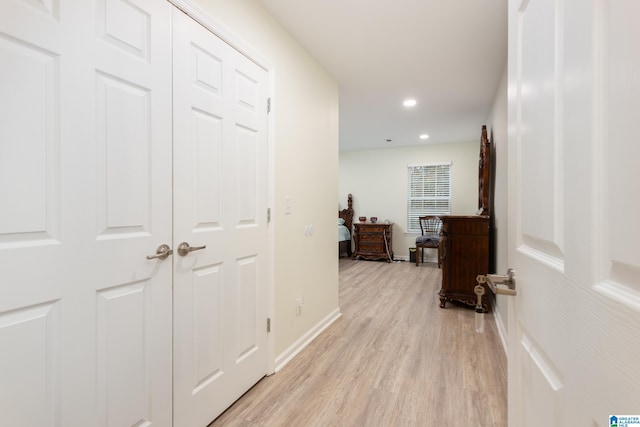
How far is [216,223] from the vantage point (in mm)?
1688

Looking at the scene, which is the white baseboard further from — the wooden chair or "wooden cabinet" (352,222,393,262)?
"wooden cabinet" (352,222,393,262)

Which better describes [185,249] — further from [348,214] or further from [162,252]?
[348,214]

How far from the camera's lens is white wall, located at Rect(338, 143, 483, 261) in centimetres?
621

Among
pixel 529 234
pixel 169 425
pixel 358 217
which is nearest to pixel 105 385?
pixel 169 425

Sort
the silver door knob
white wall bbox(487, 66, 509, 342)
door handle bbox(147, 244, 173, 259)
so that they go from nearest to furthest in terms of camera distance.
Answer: door handle bbox(147, 244, 173, 259) → the silver door knob → white wall bbox(487, 66, 509, 342)

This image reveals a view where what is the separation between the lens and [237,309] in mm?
1835

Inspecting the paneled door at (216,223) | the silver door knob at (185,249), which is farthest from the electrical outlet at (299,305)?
the silver door knob at (185,249)

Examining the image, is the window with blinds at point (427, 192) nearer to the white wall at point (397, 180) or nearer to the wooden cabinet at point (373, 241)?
the white wall at point (397, 180)

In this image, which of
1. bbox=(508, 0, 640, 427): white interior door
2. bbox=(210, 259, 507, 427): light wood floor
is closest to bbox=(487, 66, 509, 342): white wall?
bbox=(210, 259, 507, 427): light wood floor

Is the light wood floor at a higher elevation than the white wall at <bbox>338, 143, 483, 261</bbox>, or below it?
below

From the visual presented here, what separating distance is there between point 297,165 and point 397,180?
15.4 feet

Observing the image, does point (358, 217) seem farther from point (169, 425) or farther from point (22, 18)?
point (22, 18)

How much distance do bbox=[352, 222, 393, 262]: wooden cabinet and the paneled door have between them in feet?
15.2

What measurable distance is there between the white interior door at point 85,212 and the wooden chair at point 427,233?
5175mm
